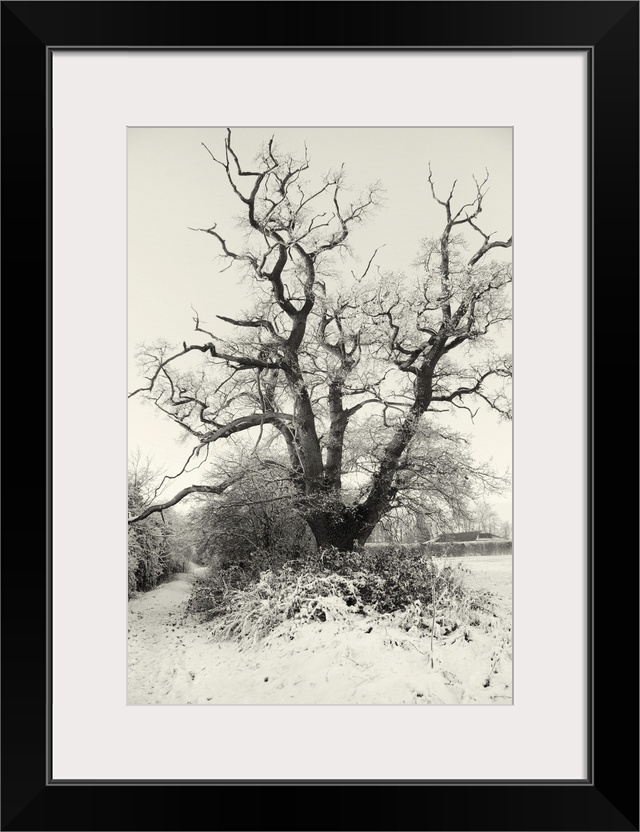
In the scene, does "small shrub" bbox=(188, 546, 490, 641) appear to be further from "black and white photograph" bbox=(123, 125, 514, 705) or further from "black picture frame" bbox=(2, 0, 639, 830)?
"black picture frame" bbox=(2, 0, 639, 830)

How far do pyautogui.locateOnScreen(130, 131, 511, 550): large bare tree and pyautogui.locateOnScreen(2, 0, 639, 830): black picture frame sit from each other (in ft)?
1.83

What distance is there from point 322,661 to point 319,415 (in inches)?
53.9

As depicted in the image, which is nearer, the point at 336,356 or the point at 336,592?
the point at 336,592

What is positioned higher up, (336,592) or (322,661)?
(336,592)

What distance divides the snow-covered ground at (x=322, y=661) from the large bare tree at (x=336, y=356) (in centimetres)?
50
